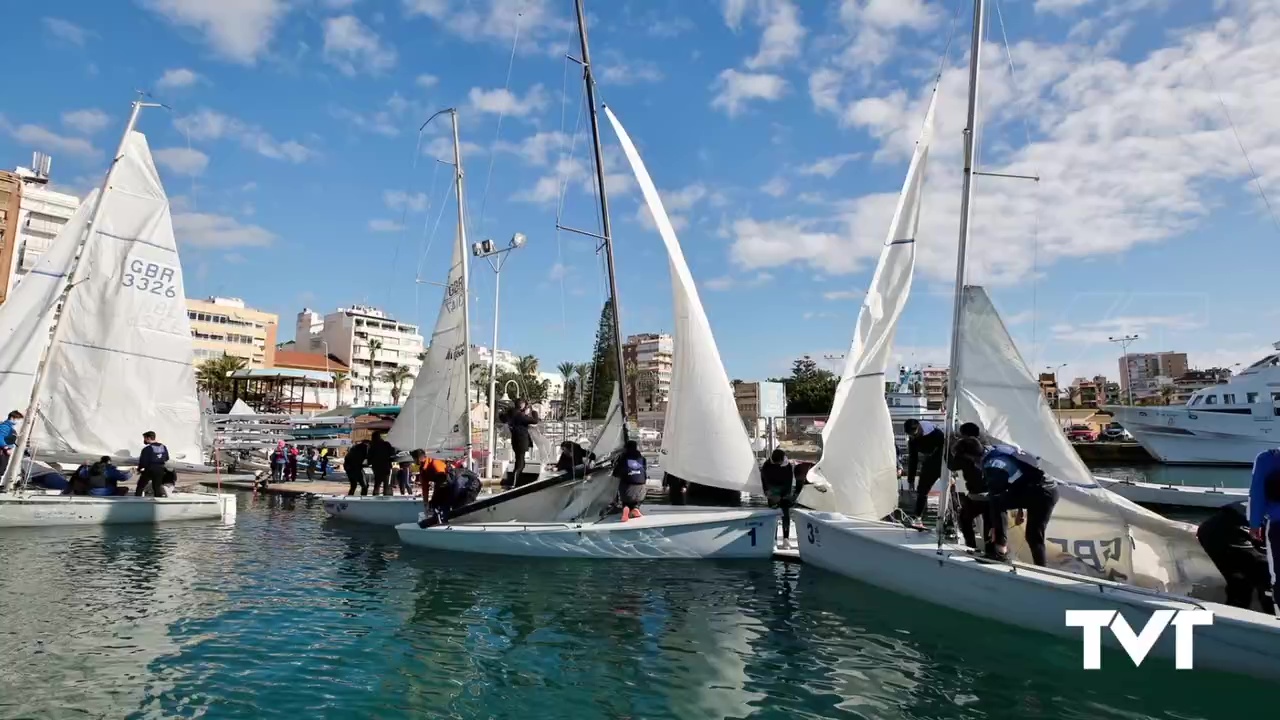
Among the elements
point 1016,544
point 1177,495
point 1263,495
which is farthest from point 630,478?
point 1177,495

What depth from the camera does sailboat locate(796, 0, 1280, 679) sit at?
6.39 meters

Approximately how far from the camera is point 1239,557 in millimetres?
6828

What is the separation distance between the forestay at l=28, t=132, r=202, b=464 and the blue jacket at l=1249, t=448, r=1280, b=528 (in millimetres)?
18793

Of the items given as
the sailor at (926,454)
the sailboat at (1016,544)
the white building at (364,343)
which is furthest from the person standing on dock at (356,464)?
the white building at (364,343)

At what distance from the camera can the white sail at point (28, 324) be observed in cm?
1568

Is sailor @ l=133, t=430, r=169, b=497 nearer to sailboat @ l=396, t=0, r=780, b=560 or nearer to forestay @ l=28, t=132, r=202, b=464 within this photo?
forestay @ l=28, t=132, r=202, b=464

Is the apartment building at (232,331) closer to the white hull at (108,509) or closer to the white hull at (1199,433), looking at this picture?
the white hull at (108,509)

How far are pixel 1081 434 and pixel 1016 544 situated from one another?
236ft

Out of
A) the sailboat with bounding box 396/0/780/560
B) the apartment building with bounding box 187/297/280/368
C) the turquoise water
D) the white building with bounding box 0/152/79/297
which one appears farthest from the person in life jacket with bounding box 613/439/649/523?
the apartment building with bounding box 187/297/280/368

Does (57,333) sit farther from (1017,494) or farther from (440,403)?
(1017,494)

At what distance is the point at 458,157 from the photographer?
22.6m

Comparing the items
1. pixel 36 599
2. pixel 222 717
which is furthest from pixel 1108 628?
pixel 36 599

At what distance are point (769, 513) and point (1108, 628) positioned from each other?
571 centimetres

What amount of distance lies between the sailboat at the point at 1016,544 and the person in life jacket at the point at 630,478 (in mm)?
3212
